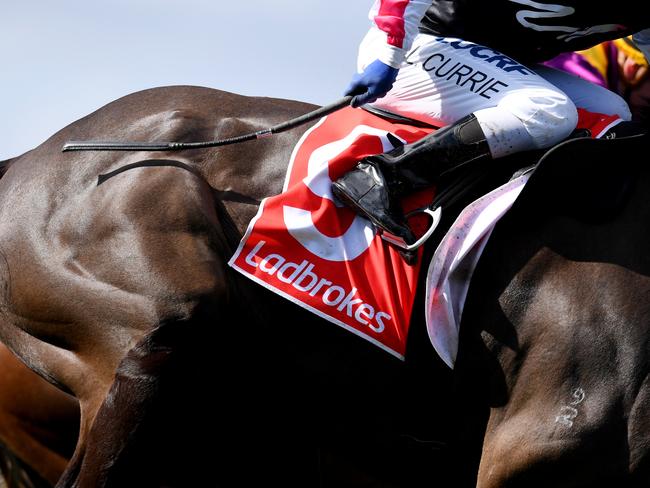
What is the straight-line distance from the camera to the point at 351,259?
388cm

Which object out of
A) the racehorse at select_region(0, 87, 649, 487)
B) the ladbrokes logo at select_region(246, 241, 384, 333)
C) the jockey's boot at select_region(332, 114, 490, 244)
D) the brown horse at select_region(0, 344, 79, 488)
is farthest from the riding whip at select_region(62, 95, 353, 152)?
the brown horse at select_region(0, 344, 79, 488)

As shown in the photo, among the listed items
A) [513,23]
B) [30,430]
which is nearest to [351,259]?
[513,23]

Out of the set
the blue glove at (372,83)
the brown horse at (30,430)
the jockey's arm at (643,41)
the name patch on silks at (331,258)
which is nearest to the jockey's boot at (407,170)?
the name patch on silks at (331,258)

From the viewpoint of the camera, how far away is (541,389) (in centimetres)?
362

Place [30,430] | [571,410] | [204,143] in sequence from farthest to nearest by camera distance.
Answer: [30,430] → [204,143] → [571,410]

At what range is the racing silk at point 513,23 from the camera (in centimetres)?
377

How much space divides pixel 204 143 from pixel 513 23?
4.43 feet

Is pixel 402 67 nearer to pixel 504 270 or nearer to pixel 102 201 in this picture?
pixel 504 270

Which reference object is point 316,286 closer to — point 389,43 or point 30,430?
point 389,43

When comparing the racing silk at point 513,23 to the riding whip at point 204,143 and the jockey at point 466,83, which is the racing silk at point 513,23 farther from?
the riding whip at point 204,143

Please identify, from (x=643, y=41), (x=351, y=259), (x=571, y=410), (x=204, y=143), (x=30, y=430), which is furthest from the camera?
(x=30, y=430)

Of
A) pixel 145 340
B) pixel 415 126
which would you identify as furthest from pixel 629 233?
pixel 145 340

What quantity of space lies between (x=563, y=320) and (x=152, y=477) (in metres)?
1.65

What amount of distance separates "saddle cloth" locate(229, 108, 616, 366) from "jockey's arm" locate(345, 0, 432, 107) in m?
0.25
